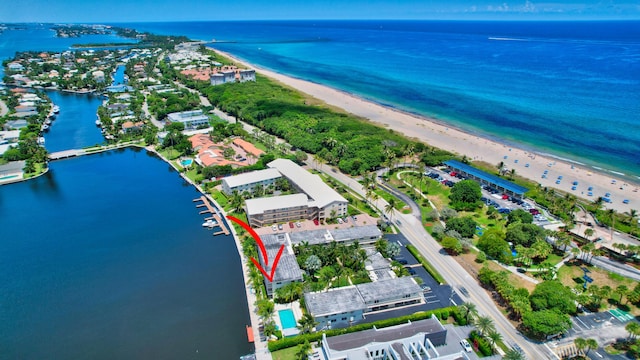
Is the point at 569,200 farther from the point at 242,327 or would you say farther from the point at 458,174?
the point at 242,327

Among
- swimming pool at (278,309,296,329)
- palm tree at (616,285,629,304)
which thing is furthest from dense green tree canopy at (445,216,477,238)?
swimming pool at (278,309,296,329)

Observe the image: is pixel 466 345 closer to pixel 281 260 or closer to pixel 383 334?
pixel 383 334

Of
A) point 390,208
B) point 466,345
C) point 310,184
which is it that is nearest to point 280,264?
Result: point 390,208

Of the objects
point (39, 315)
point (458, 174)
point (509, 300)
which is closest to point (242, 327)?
point (39, 315)

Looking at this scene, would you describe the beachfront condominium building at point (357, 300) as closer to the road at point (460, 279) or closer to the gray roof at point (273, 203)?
the road at point (460, 279)

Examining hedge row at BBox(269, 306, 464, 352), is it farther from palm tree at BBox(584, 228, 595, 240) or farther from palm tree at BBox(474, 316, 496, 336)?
palm tree at BBox(584, 228, 595, 240)

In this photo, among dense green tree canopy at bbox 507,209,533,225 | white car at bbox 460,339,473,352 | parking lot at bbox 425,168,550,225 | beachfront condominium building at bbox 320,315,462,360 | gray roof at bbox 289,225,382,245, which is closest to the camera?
beachfront condominium building at bbox 320,315,462,360
